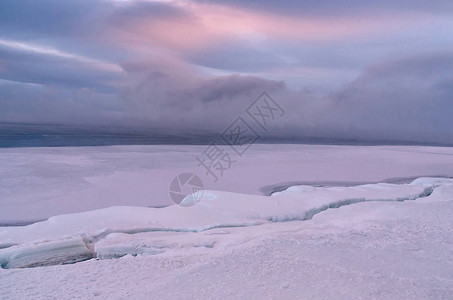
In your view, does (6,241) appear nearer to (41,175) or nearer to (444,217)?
(41,175)

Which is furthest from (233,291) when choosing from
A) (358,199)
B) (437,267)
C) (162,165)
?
(162,165)

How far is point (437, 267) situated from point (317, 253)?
0.87 metres

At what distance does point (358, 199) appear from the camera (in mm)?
5168

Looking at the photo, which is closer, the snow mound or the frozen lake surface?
the snow mound

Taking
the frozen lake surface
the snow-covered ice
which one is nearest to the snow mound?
the snow-covered ice

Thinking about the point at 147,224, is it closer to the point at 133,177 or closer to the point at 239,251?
the point at 239,251

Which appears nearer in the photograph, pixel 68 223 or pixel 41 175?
pixel 68 223

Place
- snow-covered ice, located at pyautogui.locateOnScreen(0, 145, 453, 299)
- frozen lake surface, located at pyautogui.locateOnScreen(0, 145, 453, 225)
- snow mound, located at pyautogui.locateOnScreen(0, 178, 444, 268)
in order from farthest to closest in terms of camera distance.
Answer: frozen lake surface, located at pyautogui.locateOnScreen(0, 145, 453, 225), snow mound, located at pyautogui.locateOnScreen(0, 178, 444, 268), snow-covered ice, located at pyautogui.locateOnScreen(0, 145, 453, 299)

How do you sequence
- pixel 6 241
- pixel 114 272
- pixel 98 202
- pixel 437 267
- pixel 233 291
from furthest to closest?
pixel 98 202, pixel 6 241, pixel 437 267, pixel 114 272, pixel 233 291

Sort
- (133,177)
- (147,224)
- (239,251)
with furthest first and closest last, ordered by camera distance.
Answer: (133,177), (147,224), (239,251)

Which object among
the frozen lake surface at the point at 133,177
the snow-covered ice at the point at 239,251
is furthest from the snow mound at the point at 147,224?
the frozen lake surface at the point at 133,177

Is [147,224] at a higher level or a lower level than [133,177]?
lower

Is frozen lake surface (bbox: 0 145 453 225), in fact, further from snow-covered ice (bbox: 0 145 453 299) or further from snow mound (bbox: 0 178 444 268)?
snow mound (bbox: 0 178 444 268)

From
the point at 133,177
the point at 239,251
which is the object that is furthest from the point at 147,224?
the point at 133,177
